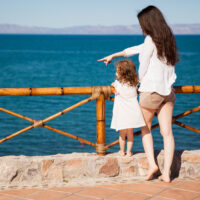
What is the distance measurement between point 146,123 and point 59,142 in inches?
385

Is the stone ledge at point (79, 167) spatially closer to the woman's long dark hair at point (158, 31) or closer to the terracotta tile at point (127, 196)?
the terracotta tile at point (127, 196)

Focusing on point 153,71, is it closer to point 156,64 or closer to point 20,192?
point 156,64

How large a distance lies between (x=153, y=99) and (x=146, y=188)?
909mm

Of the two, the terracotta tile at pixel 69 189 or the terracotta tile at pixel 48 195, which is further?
the terracotta tile at pixel 69 189

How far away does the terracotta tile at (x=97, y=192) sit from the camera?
3482 millimetres

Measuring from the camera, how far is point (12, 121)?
1669cm

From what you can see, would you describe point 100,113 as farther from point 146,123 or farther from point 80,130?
point 80,130

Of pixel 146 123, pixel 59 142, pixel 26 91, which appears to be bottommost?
pixel 59 142

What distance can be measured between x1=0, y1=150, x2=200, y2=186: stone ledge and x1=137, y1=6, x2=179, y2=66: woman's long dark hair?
1266mm

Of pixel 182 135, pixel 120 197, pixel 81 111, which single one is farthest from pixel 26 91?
pixel 81 111

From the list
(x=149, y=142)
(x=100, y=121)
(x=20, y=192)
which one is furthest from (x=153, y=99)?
(x=20, y=192)

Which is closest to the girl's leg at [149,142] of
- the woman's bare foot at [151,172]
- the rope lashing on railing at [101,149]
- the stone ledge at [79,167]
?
the woman's bare foot at [151,172]

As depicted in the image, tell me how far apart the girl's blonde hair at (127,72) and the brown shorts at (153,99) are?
0.23 metres

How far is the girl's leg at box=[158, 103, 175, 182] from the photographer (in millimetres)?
3771
